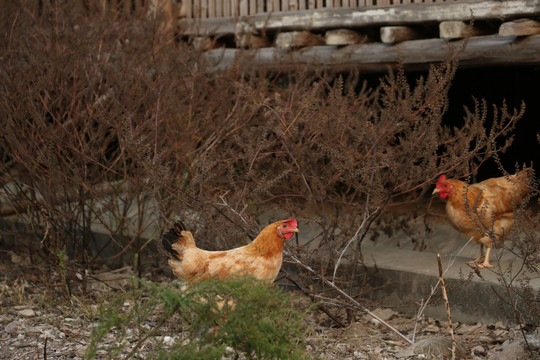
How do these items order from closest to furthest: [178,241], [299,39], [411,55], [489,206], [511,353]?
[511,353]
[178,241]
[489,206]
[411,55]
[299,39]

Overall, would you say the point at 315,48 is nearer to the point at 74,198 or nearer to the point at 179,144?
the point at 179,144

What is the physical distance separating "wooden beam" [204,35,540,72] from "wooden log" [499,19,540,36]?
0.20 feet

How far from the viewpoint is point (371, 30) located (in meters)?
7.97

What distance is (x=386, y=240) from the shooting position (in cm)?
756

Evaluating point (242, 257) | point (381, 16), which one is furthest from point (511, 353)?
point (381, 16)

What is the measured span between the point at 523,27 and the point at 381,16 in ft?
4.92

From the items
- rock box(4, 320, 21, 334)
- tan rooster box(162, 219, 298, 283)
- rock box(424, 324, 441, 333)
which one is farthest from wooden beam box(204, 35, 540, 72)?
rock box(4, 320, 21, 334)

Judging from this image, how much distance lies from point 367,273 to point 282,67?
8.59ft

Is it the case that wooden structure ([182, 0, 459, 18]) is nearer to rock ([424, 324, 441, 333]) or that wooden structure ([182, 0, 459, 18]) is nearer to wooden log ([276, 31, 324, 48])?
wooden log ([276, 31, 324, 48])

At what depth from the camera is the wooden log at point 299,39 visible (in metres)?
8.19

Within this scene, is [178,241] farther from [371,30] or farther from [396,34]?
[371,30]

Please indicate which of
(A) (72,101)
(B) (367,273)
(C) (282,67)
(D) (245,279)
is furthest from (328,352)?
(C) (282,67)

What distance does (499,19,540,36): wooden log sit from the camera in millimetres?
6637

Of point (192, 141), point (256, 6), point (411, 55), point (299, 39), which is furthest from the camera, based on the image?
point (256, 6)
